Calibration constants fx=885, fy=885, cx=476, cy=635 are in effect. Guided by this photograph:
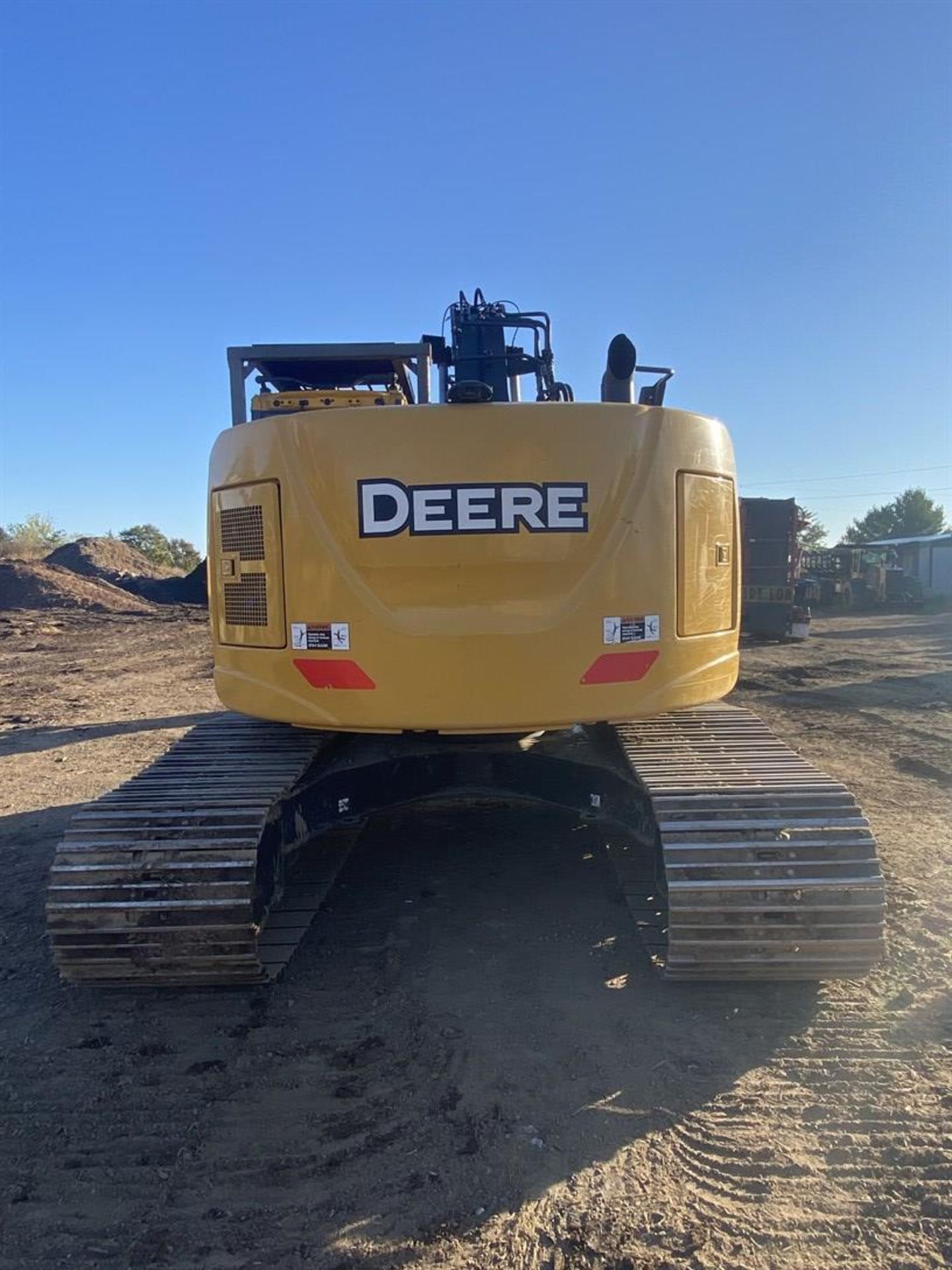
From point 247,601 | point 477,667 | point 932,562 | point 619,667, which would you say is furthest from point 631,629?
point 932,562

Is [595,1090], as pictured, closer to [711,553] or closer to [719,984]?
[719,984]

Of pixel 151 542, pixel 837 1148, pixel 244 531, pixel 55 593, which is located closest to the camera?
pixel 837 1148

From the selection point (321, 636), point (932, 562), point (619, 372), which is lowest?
point (321, 636)

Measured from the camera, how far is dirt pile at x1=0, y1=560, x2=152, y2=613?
1039 inches

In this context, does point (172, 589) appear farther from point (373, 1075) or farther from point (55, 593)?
point (373, 1075)

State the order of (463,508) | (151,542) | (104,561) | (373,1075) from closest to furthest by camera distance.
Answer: (373,1075), (463,508), (104,561), (151,542)

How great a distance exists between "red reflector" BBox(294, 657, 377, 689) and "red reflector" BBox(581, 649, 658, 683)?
0.91 m

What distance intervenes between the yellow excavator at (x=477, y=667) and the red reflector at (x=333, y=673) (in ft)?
0.04

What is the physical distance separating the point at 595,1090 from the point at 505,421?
247 cm

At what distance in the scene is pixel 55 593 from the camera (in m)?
27.0

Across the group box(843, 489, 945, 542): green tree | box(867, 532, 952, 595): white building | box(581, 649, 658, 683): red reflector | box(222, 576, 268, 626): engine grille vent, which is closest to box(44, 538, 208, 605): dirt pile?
box(222, 576, 268, 626): engine grille vent

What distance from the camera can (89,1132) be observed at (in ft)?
9.18

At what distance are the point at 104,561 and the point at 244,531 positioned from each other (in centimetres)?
3660

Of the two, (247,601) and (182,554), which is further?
(182,554)
